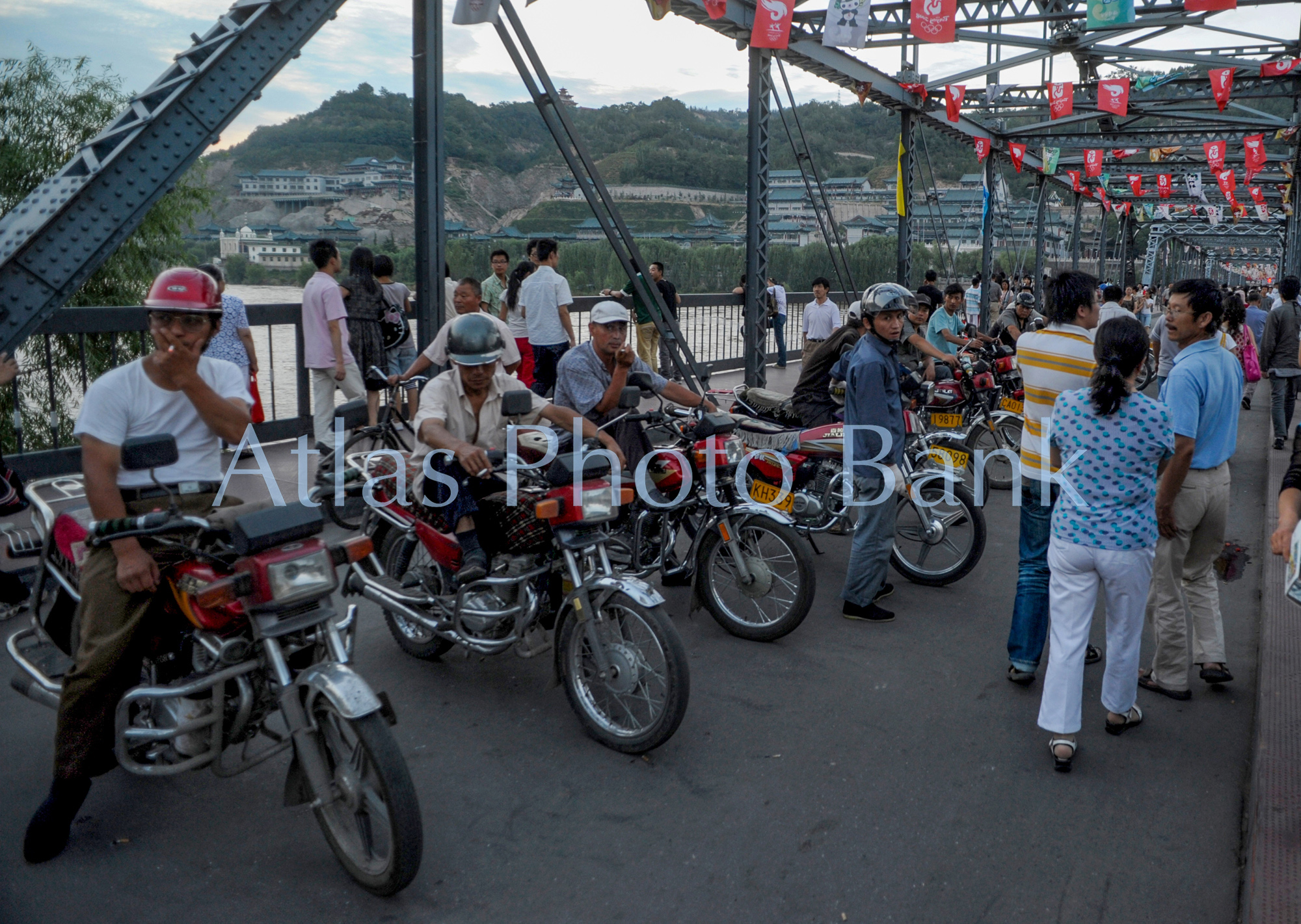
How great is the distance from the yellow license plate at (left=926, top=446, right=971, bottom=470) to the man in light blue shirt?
7.65 feet

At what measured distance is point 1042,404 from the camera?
179 inches

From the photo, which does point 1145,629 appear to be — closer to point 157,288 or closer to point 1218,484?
point 1218,484

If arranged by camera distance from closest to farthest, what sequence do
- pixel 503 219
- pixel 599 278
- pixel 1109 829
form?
pixel 1109 829
pixel 503 219
pixel 599 278

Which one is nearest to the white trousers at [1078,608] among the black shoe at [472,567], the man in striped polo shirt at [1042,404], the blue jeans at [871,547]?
the man in striped polo shirt at [1042,404]

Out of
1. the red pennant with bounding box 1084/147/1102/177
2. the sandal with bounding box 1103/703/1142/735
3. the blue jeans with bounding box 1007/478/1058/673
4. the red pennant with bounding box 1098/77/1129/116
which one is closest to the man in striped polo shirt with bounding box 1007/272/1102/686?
the blue jeans with bounding box 1007/478/1058/673

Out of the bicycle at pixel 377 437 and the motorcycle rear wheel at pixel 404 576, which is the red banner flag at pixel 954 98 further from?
the motorcycle rear wheel at pixel 404 576

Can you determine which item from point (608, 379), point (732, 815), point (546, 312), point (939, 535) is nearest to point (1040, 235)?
point (546, 312)

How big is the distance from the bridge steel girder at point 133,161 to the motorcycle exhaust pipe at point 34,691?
195 centimetres

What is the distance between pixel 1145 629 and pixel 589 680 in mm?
3264

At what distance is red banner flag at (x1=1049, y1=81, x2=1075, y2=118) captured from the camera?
1677 cm

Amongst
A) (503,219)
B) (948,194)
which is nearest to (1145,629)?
(503,219)

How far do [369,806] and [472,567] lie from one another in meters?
1.41

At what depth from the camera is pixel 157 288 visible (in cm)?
321

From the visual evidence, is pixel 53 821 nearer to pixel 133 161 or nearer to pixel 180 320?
pixel 180 320
